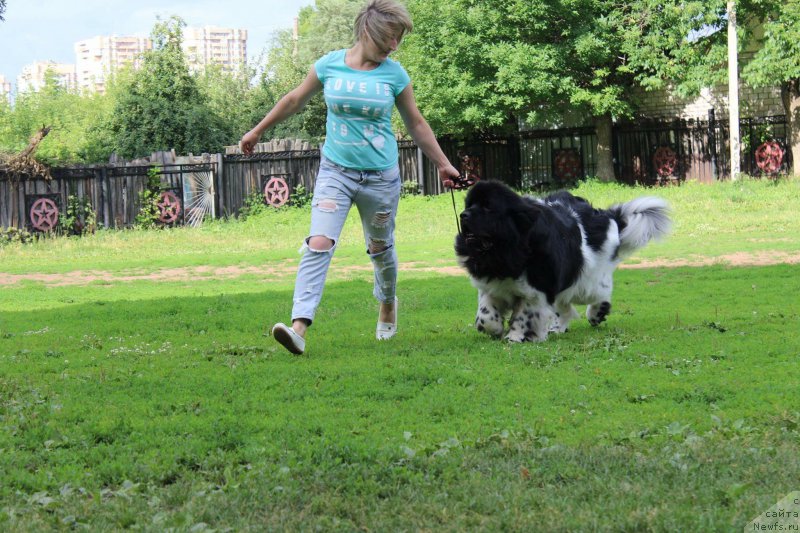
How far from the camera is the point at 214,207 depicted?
27828 millimetres

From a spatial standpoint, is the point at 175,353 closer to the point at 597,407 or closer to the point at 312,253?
the point at 312,253

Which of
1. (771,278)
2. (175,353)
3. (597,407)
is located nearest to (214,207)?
(771,278)

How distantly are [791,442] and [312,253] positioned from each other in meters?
3.71

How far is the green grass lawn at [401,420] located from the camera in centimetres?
377

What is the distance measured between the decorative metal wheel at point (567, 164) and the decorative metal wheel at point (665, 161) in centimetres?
273

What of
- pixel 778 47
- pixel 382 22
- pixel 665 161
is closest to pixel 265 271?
pixel 382 22

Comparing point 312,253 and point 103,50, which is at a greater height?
point 103,50

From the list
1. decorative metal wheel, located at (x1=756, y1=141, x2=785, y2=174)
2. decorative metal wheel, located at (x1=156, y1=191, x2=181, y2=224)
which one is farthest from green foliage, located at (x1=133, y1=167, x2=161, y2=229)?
decorative metal wheel, located at (x1=756, y1=141, x2=785, y2=174)

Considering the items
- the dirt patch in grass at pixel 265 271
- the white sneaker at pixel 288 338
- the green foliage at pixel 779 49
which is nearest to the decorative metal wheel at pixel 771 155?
the green foliage at pixel 779 49

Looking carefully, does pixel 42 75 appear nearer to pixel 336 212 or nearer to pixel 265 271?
pixel 265 271

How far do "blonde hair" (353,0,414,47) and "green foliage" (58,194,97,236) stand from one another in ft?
66.5

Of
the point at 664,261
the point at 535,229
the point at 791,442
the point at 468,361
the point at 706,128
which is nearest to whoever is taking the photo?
the point at 791,442

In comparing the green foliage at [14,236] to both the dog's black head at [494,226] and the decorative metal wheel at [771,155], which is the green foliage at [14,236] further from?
the decorative metal wheel at [771,155]

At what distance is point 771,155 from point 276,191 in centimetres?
1642
